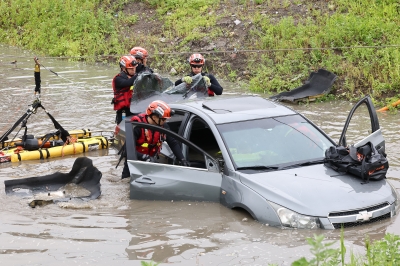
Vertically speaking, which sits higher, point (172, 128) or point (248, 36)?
point (248, 36)

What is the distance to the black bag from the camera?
8.04m

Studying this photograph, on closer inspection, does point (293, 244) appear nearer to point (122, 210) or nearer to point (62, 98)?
point (122, 210)

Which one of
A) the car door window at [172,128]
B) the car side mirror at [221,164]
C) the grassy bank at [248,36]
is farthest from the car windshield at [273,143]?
the grassy bank at [248,36]

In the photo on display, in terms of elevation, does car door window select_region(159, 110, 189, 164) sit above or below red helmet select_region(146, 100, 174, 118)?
below

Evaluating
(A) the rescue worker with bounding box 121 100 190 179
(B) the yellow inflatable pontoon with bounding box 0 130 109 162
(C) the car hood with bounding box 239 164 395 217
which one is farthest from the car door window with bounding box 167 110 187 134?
(B) the yellow inflatable pontoon with bounding box 0 130 109 162

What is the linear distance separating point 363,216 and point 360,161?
0.83 m

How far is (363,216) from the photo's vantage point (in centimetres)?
754

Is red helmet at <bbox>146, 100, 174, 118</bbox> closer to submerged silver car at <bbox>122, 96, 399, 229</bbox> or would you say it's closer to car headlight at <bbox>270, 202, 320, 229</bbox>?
submerged silver car at <bbox>122, 96, 399, 229</bbox>

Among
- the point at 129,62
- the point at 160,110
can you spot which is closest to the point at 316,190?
the point at 160,110

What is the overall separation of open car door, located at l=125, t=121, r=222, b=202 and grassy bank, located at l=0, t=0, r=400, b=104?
687 cm

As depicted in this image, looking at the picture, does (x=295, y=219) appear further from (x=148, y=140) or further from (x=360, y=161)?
(x=148, y=140)

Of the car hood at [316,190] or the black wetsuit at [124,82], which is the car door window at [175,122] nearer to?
the car hood at [316,190]

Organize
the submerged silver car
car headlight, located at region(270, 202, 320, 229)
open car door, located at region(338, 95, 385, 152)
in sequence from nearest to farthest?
car headlight, located at region(270, 202, 320, 229)
the submerged silver car
open car door, located at region(338, 95, 385, 152)

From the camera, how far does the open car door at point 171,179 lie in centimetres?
848
